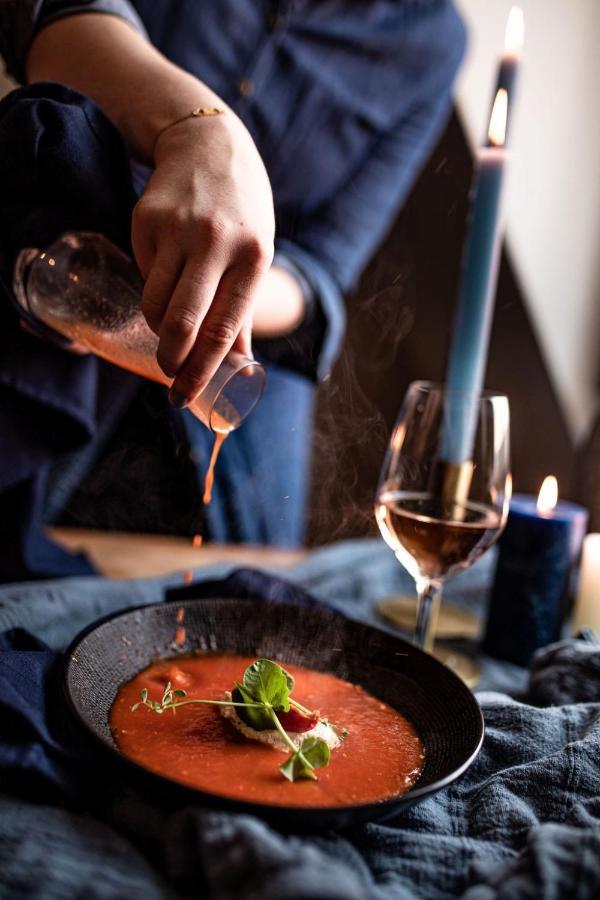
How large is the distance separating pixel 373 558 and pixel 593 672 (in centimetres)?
57

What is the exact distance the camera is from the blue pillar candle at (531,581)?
1.13 m

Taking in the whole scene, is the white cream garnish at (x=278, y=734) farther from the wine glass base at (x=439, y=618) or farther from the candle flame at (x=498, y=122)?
the candle flame at (x=498, y=122)

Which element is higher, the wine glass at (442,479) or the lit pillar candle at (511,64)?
the lit pillar candle at (511,64)

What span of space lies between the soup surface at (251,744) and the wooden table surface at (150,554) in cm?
51

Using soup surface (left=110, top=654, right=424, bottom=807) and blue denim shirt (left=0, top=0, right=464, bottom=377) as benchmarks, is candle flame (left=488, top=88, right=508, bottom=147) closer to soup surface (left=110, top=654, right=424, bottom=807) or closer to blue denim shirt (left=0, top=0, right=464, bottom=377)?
blue denim shirt (left=0, top=0, right=464, bottom=377)

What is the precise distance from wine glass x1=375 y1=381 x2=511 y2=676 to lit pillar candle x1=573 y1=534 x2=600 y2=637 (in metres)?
0.21

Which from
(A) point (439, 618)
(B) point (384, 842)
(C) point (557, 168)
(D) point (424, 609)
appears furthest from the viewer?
(C) point (557, 168)

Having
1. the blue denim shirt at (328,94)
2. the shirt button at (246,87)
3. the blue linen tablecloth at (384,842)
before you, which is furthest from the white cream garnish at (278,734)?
the shirt button at (246,87)

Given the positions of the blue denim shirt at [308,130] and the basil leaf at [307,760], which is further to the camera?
the blue denim shirt at [308,130]

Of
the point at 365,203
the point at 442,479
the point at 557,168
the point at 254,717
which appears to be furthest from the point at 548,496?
the point at 557,168

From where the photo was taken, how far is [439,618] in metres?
1.28

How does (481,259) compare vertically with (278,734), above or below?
above

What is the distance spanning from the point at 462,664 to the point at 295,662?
268 mm

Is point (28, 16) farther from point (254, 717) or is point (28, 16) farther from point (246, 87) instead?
point (254, 717)
